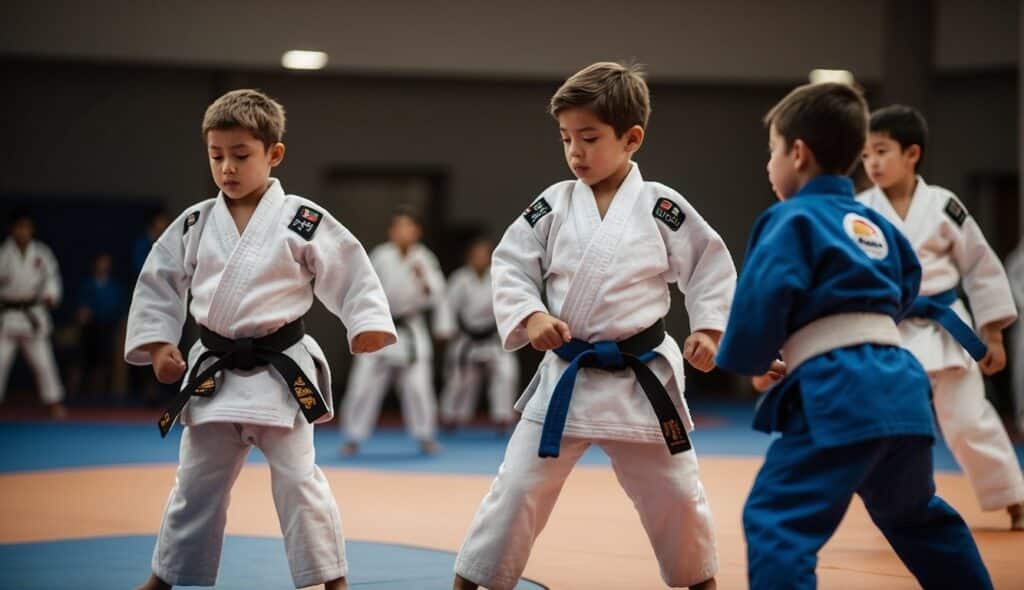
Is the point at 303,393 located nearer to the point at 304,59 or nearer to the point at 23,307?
the point at 23,307

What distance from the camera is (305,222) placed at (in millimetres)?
3334

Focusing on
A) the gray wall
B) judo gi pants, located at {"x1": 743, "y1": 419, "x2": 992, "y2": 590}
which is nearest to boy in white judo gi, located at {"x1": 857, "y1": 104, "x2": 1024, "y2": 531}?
judo gi pants, located at {"x1": 743, "y1": 419, "x2": 992, "y2": 590}

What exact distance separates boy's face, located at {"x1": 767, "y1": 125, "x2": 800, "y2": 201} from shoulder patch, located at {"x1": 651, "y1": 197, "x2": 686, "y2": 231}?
47cm

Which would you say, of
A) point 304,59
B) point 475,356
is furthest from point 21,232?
point 475,356

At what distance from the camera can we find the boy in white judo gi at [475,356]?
10.2 metres

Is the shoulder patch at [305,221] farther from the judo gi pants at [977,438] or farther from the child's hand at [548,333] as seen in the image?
the judo gi pants at [977,438]

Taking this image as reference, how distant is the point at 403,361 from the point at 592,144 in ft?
16.9

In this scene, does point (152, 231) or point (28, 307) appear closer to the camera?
point (28, 307)

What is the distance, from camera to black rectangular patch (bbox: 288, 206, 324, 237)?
10.9 ft

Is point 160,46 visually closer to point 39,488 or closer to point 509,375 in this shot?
point 509,375

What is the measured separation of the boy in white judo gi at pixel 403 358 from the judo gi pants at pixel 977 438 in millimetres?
4075

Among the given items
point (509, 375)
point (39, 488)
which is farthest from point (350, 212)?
point (39, 488)

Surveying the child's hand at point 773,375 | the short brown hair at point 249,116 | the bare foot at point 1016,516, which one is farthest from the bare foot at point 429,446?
the child's hand at point 773,375

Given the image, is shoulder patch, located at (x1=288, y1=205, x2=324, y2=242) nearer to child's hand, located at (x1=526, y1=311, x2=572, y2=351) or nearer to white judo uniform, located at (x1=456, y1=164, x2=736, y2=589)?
white judo uniform, located at (x1=456, y1=164, x2=736, y2=589)
